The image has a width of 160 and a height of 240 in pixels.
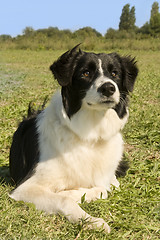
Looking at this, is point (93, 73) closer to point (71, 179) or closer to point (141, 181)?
point (71, 179)

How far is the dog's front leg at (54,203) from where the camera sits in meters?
2.56

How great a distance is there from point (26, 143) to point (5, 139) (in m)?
1.85

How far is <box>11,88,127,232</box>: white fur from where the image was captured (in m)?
3.03

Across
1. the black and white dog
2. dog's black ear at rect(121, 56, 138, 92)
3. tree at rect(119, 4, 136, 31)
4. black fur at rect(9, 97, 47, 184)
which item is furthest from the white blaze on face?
tree at rect(119, 4, 136, 31)

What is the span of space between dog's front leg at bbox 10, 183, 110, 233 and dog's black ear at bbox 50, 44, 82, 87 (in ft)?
3.74

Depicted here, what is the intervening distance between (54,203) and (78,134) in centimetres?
79

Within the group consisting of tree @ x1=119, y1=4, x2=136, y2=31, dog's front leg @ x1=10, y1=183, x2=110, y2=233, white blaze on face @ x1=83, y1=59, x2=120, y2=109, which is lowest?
dog's front leg @ x1=10, y1=183, x2=110, y2=233

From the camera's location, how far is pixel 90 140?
3.20 metres

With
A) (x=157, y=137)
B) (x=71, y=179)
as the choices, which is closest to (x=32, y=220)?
(x=71, y=179)

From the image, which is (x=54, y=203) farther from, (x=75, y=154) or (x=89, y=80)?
(x=89, y=80)

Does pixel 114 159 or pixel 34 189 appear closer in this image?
pixel 34 189

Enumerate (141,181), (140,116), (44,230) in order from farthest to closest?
(140,116)
(141,181)
(44,230)

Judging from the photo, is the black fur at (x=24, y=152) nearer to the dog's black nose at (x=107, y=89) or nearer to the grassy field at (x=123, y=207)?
the grassy field at (x=123, y=207)

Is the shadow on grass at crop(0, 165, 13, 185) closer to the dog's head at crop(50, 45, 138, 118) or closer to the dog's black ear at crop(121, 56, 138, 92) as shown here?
the dog's head at crop(50, 45, 138, 118)
